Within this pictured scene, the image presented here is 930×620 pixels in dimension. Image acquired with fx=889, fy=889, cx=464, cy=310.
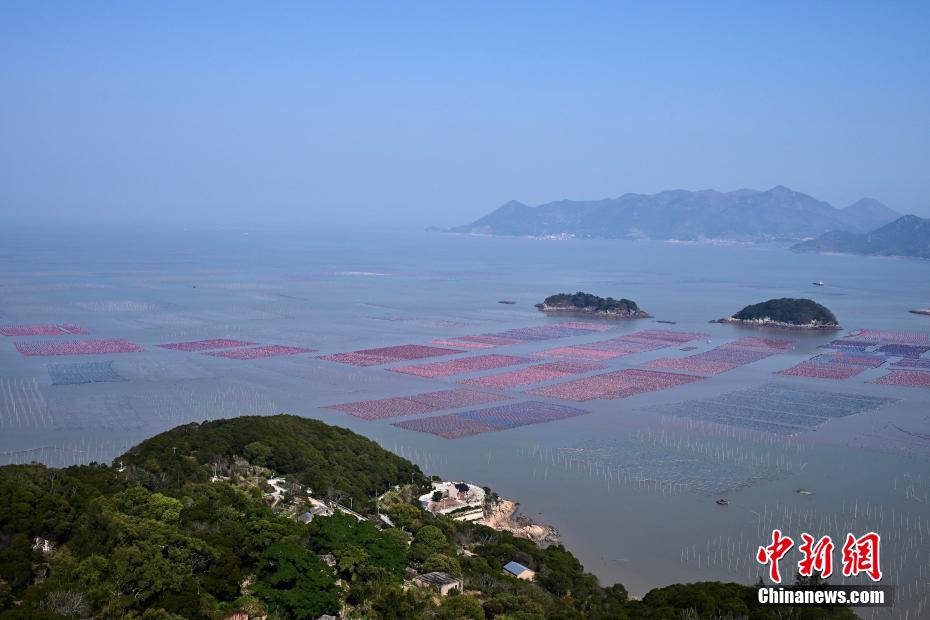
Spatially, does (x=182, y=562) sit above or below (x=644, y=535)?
above

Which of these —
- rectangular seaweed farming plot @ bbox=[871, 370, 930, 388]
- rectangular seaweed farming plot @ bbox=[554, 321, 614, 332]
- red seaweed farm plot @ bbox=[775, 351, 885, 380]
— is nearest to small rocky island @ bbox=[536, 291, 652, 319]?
rectangular seaweed farming plot @ bbox=[554, 321, 614, 332]

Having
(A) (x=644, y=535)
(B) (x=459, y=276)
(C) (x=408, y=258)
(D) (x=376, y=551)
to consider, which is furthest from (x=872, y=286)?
(D) (x=376, y=551)

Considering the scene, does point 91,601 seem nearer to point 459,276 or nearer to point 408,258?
point 459,276

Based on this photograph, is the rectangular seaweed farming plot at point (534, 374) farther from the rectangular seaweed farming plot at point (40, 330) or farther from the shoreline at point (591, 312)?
the rectangular seaweed farming plot at point (40, 330)

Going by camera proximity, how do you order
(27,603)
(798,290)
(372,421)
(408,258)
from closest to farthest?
(27,603) → (372,421) → (798,290) → (408,258)

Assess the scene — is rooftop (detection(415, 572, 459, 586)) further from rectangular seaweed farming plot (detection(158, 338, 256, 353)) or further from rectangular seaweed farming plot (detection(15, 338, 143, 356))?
rectangular seaweed farming plot (detection(15, 338, 143, 356))

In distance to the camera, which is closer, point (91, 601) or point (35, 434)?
point (91, 601)

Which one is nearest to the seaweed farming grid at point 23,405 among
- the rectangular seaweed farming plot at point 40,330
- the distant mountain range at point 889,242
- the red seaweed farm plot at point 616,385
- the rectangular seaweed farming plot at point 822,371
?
the rectangular seaweed farming plot at point 40,330
